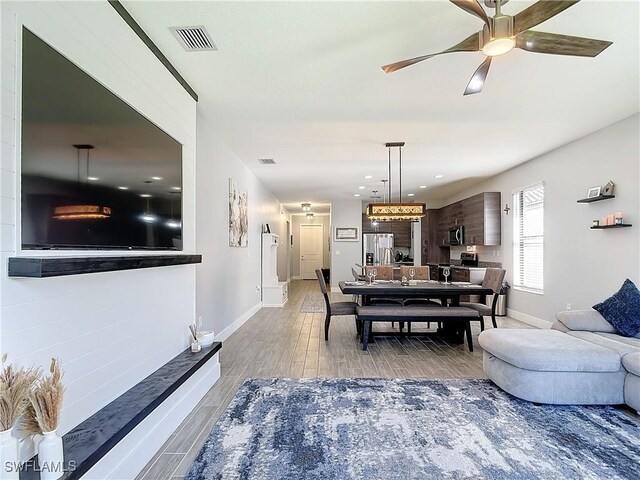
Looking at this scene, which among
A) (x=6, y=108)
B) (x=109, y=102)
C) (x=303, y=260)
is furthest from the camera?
(x=303, y=260)

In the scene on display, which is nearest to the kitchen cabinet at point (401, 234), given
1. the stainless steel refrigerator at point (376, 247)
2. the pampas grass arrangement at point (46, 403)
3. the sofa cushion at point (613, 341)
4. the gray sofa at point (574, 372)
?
the stainless steel refrigerator at point (376, 247)

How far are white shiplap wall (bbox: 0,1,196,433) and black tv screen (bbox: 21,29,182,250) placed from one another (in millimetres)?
55

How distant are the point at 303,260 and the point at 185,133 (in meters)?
11.3

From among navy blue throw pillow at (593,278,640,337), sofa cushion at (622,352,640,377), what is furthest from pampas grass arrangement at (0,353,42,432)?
navy blue throw pillow at (593,278,640,337)

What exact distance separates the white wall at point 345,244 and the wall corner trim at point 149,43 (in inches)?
281

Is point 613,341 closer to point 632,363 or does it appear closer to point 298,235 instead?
point 632,363

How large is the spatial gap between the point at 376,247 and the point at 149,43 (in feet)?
27.9

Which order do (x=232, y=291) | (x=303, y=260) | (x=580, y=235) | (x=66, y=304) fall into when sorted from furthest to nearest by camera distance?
(x=303, y=260)
(x=232, y=291)
(x=580, y=235)
(x=66, y=304)

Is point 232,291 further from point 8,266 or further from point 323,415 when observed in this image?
point 8,266

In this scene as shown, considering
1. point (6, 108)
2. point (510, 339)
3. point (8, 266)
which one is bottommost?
point (510, 339)

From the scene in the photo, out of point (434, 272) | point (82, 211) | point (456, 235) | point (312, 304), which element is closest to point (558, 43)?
point (82, 211)

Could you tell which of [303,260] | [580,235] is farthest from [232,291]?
[303,260]

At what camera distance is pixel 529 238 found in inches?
228

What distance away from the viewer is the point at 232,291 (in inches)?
199
